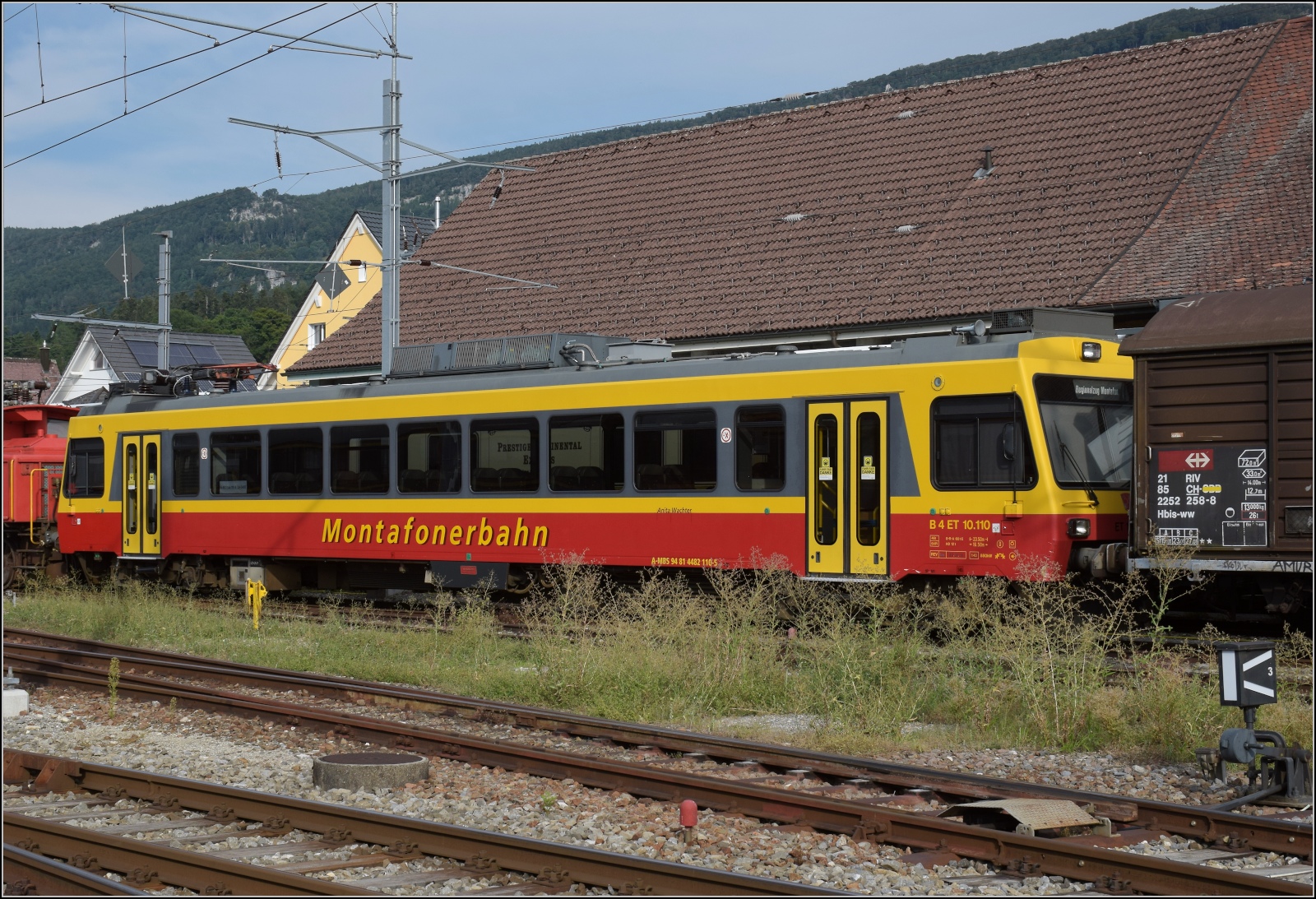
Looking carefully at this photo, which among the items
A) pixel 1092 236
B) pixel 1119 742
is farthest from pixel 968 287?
pixel 1119 742

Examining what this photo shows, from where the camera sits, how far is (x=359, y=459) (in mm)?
19250

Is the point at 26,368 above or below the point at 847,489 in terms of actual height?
above

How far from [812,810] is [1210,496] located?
285 inches

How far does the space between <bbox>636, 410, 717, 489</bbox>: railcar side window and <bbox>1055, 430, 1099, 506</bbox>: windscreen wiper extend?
3766 mm

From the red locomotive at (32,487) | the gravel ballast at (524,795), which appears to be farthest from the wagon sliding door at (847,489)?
the red locomotive at (32,487)

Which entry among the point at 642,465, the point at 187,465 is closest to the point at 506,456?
the point at 642,465

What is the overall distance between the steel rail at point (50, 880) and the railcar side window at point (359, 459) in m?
12.6

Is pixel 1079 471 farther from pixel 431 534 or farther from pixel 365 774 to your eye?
pixel 431 534

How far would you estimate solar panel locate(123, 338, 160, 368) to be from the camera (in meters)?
73.4

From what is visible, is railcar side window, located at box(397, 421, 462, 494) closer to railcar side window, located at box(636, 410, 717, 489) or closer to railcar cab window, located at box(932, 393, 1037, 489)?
railcar side window, located at box(636, 410, 717, 489)

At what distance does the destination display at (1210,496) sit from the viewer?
41.9ft

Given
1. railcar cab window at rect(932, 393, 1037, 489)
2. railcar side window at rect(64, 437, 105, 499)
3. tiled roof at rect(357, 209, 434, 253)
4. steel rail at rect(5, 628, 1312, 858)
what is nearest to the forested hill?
tiled roof at rect(357, 209, 434, 253)

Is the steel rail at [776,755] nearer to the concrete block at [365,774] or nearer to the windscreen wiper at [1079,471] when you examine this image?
the concrete block at [365,774]

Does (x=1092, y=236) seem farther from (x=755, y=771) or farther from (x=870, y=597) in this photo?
(x=755, y=771)
